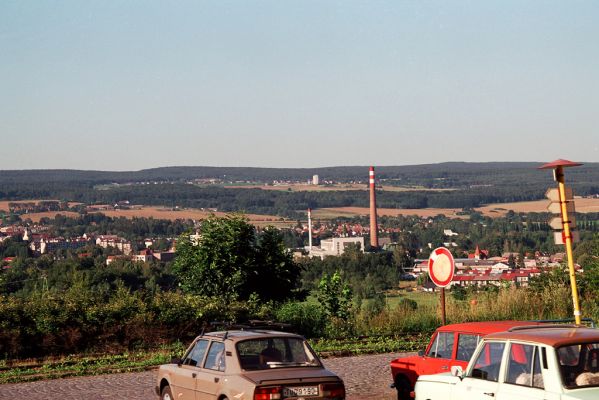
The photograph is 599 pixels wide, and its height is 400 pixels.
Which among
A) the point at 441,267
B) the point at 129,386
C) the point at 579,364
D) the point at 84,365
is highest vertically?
the point at 441,267

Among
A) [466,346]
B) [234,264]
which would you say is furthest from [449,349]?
[234,264]

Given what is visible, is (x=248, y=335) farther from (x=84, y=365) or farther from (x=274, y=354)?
(x=84, y=365)

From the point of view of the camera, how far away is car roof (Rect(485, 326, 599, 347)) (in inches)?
405

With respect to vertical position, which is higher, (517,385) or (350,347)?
(517,385)

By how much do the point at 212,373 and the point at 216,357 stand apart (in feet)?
0.81

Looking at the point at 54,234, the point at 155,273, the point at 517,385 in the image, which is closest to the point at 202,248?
the point at 517,385

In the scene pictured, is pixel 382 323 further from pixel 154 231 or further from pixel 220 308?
pixel 154 231

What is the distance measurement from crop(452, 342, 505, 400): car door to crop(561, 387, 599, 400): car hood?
123 cm

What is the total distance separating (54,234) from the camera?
180 m

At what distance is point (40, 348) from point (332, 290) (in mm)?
11077

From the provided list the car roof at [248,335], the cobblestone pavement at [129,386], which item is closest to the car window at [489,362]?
the car roof at [248,335]

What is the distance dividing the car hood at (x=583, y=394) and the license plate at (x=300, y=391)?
406 centimetres

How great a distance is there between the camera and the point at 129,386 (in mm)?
19953

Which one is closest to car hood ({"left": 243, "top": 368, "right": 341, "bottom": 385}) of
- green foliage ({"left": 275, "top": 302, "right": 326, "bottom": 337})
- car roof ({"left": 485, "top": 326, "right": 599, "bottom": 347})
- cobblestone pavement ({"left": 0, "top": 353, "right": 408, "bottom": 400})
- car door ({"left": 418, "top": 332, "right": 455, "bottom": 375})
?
car door ({"left": 418, "top": 332, "right": 455, "bottom": 375})
